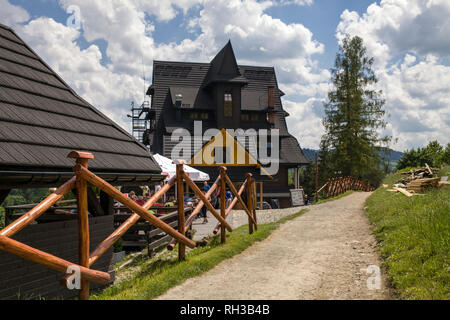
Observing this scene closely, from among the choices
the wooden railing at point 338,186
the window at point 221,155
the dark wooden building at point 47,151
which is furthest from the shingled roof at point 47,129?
the window at point 221,155

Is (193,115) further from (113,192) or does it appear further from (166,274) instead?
(113,192)

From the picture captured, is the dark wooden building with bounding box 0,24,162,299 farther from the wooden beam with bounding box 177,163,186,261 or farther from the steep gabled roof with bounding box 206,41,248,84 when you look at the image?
the steep gabled roof with bounding box 206,41,248,84

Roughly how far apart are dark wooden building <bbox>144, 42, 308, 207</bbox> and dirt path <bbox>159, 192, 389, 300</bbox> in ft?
74.6

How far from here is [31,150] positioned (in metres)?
5.48

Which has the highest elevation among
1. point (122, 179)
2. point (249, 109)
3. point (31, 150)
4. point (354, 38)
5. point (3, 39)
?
point (354, 38)

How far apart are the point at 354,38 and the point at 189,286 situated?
39.0 m

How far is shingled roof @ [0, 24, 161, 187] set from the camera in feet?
17.5

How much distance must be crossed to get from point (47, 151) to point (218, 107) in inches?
1130

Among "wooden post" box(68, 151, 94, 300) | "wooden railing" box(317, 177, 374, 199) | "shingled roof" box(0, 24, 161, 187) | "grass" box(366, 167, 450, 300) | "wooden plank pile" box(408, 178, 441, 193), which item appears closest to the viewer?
"wooden post" box(68, 151, 94, 300)

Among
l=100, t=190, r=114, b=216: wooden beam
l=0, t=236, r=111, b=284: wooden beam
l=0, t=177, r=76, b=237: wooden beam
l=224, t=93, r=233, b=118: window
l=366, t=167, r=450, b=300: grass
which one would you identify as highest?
l=224, t=93, r=233, b=118: window

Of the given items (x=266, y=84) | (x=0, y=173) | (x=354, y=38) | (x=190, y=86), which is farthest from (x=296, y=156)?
(x=0, y=173)

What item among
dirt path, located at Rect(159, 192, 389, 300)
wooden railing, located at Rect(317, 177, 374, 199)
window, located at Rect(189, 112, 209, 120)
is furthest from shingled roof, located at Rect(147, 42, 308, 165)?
dirt path, located at Rect(159, 192, 389, 300)
